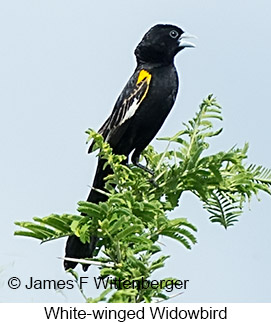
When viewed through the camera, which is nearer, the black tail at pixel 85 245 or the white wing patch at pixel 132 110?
the black tail at pixel 85 245

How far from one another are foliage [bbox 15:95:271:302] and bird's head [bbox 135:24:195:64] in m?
1.55

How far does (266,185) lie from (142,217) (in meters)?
0.60

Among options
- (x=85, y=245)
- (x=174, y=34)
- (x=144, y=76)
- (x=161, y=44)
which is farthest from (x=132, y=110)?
(x=85, y=245)

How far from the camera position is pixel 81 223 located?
2.33m

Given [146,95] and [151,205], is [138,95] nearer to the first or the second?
[146,95]

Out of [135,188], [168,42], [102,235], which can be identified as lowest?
[102,235]

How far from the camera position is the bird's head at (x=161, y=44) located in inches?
181

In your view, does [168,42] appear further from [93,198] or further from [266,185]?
[266,185]

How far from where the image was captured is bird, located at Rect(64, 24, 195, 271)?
416 centimetres

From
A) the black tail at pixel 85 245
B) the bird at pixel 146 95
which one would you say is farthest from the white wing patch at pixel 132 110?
the black tail at pixel 85 245

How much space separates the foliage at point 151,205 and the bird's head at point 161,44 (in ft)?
5.09

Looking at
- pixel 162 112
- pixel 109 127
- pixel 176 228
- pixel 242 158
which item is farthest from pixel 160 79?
pixel 176 228

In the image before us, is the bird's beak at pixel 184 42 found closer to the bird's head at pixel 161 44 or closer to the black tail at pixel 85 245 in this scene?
the bird's head at pixel 161 44

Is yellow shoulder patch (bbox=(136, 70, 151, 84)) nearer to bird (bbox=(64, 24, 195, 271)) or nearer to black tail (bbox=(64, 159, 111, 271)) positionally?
bird (bbox=(64, 24, 195, 271))
